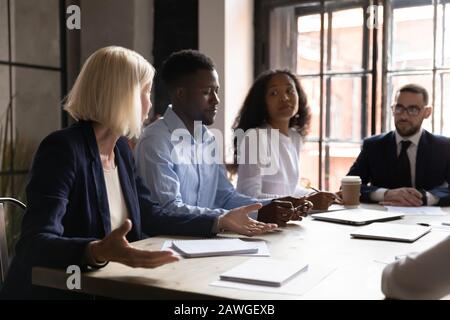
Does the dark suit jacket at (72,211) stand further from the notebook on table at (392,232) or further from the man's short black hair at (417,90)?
the man's short black hair at (417,90)

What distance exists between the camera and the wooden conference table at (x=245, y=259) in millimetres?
1087

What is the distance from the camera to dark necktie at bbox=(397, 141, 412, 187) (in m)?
2.79

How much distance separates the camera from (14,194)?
3084mm

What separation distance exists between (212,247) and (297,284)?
37 centimetres

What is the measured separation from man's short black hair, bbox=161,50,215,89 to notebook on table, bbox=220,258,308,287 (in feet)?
3.93

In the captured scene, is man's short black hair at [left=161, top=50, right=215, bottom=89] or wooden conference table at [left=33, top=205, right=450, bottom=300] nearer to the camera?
wooden conference table at [left=33, top=205, right=450, bottom=300]

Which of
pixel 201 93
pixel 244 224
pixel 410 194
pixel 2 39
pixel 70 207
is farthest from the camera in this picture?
pixel 2 39

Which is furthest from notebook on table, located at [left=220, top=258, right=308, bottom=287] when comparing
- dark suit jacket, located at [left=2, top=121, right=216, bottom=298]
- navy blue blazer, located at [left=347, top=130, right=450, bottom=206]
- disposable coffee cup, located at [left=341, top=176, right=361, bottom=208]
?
navy blue blazer, located at [left=347, top=130, right=450, bottom=206]

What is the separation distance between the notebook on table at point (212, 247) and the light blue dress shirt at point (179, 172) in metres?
0.26

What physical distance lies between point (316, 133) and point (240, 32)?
810mm

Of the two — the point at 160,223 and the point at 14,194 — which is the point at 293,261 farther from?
the point at 14,194

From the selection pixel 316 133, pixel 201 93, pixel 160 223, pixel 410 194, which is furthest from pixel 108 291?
pixel 316 133

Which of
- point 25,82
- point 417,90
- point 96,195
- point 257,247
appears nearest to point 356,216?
point 257,247

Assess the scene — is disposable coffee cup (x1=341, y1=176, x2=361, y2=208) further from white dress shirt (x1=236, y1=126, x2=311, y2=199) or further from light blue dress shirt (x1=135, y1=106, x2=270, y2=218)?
light blue dress shirt (x1=135, y1=106, x2=270, y2=218)
